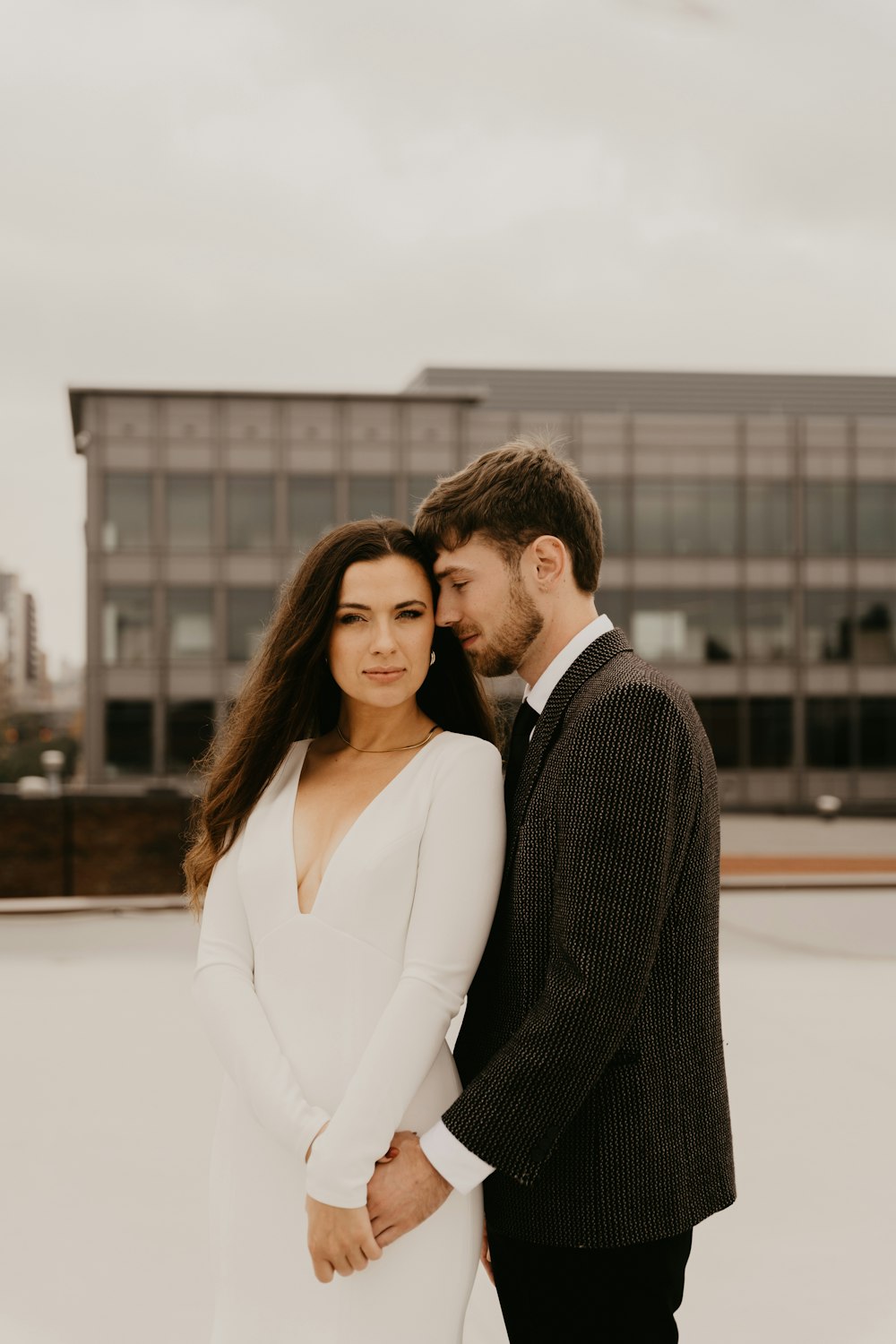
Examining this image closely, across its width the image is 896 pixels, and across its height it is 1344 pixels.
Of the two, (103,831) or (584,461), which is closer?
(103,831)

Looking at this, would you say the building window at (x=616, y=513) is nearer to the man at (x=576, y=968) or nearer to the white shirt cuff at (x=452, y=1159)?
the man at (x=576, y=968)

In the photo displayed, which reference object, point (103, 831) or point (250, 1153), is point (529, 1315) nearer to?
point (250, 1153)

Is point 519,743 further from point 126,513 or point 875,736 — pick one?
point 875,736

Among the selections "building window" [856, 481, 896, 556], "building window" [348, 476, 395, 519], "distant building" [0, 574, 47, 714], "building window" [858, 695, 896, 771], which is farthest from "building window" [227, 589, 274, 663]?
"distant building" [0, 574, 47, 714]

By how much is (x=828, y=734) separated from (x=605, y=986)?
43977mm

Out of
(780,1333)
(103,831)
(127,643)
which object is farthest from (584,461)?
(780,1333)

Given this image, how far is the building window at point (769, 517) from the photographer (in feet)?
147

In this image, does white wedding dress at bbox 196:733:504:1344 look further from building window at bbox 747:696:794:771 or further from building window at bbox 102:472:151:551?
building window at bbox 747:696:794:771

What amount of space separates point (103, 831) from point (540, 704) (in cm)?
1476

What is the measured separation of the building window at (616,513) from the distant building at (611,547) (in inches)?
3.0

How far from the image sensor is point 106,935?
1334cm

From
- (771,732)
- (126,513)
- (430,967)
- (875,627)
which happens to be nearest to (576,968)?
(430,967)

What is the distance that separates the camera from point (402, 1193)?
2152 millimetres

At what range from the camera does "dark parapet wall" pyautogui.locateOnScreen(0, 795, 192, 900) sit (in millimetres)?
16016
